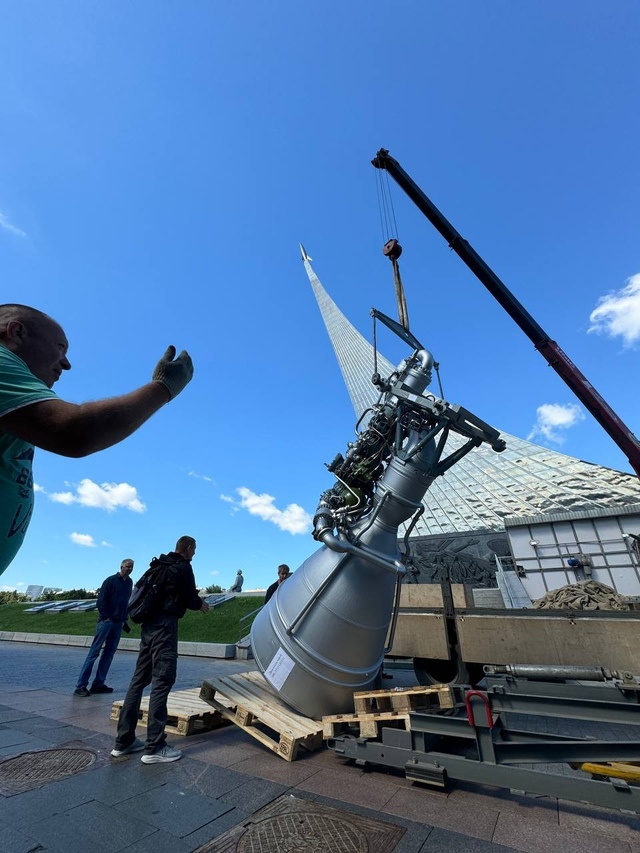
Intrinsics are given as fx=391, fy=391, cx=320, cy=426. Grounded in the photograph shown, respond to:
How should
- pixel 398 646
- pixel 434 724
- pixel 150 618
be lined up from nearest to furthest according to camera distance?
pixel 434 724
pixel 150 618
pixel 398 646

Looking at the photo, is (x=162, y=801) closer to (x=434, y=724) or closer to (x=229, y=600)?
(x=434, y=724)

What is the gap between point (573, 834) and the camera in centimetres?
281

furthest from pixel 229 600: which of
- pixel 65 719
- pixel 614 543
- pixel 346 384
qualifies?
pixel 346 384

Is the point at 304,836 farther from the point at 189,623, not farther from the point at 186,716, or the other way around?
the point at 189,623

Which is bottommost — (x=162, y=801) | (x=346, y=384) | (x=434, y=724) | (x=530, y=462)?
(x=162, y=801)

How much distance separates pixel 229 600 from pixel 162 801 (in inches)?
785

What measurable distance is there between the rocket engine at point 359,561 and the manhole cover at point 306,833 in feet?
5.18

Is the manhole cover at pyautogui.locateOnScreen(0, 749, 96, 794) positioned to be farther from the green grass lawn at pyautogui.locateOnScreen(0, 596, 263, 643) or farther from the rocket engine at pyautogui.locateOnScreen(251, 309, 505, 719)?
the green grass lawn at pyautogui.locateOnScreen(0, 596, 263, 643)

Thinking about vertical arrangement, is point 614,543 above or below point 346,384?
below

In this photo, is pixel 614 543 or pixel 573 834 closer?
pixel 573 834

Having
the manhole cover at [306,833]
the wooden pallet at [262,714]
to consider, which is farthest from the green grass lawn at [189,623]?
the manhole cover at [306,833]

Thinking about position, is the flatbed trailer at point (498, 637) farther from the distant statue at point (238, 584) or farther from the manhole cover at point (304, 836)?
the distant statue at point (238, 584)

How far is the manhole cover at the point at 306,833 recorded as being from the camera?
2615mm

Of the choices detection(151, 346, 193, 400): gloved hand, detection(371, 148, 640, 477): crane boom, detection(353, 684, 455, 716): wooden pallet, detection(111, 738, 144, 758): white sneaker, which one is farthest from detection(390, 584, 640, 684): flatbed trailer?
detection(371, 148, 640, 477): crane boom
